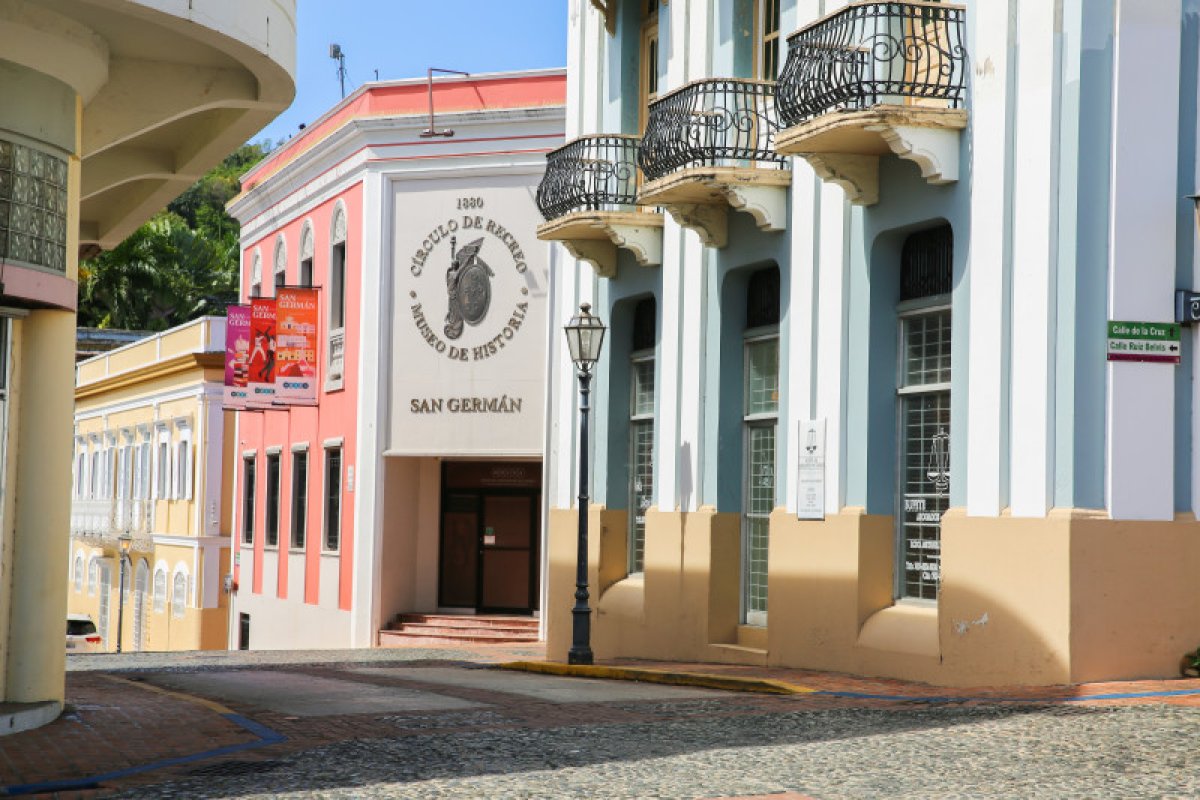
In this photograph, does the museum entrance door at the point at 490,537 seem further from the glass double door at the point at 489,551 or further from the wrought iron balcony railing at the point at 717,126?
the wrought iron balcony railing at the point at 717,126

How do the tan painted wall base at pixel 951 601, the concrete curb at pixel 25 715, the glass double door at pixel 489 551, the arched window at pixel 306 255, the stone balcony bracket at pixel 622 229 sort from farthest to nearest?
1. the arched window at pixel 306 255
2. the glass double door at pixel 489 551
3. the stone balcony bracket at pixel 622 229
4. the tan painted wall base at pixel 951 601
5. the concrete curb at pixel 25 715

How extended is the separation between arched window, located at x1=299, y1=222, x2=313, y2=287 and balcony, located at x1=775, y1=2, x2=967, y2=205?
18989 millimetres

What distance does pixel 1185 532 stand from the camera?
13258mm

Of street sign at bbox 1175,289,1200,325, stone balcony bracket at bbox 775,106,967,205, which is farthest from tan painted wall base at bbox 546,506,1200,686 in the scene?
stone balcony bracket at bbox 775,106,967,205

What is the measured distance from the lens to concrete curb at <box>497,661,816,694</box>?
1436 centimetres

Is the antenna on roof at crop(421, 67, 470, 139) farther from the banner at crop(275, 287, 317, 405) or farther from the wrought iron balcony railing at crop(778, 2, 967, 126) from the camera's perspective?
the wrought iron balcony railing at crop(778, 2, 967, 126)

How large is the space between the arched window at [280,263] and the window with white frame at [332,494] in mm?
4642

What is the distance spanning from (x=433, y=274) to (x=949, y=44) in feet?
53.3

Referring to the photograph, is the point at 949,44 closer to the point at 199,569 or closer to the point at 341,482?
the point at 341,482

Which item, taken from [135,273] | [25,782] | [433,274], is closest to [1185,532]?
[25,782]

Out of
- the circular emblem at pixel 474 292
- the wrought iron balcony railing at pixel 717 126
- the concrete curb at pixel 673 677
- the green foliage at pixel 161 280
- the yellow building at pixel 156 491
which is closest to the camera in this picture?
the concrete curb at pixel 673 677

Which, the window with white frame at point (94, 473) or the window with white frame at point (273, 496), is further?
the window with white frame at point (94, 473)

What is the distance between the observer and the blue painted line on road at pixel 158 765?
8773 mm

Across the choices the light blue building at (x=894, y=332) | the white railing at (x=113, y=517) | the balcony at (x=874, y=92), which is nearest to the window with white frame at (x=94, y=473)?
the white railing at (x=113, y=517)
